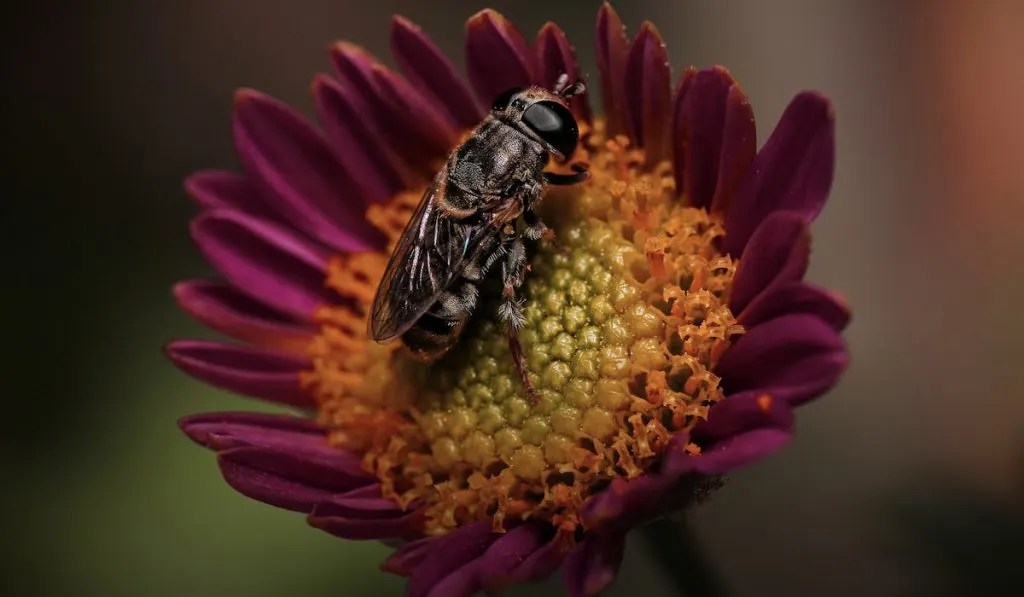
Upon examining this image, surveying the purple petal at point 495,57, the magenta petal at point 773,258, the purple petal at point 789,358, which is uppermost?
the purple petal at point 495,57

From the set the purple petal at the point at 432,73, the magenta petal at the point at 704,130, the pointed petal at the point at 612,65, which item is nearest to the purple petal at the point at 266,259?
the purple petal at the point at 432,73

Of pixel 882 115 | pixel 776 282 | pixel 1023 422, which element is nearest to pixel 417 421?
pixel 776 282

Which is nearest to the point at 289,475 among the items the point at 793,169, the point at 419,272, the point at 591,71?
the point at 419,272

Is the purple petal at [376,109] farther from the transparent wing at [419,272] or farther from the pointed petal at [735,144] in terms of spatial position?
the pointed petal at [735,144]

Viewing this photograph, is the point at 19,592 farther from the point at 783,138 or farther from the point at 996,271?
the point at 996,271

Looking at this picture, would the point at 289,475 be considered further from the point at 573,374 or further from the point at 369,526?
the point at 573,374
